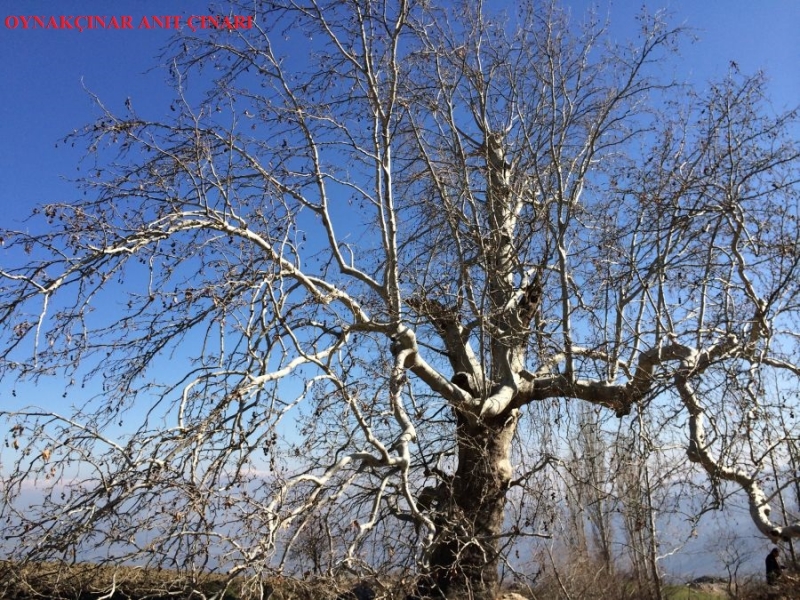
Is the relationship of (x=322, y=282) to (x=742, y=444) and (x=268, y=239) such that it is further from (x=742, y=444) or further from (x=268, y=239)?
(x=742, y=444)

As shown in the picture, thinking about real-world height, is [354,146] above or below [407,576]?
above

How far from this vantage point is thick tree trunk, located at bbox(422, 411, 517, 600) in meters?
6.58

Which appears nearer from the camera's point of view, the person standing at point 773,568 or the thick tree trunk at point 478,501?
the thick tree trunk at point 478,501

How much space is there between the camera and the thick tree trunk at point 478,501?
658cm

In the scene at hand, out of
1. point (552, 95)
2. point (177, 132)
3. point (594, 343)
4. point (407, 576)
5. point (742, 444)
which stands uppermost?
point (552, 95)

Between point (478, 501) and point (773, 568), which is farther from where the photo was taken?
point (773, 568)

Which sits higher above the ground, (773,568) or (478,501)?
(478,501)

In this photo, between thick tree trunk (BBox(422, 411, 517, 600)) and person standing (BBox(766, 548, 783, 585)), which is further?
person standing (BBox(766, 548, 783, 585))

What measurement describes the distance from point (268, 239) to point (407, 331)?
1.74m

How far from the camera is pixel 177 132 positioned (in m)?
5.79

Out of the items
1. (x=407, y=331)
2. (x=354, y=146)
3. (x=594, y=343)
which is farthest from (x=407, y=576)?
(x=354, y=146)

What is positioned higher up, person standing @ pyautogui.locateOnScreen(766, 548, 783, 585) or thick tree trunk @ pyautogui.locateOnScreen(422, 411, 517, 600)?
thick tree trunk @ pyautogui.locateOnScreen(422, 411, 517, 600)

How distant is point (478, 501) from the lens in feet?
23.2

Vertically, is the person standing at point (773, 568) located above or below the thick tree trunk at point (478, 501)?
below
